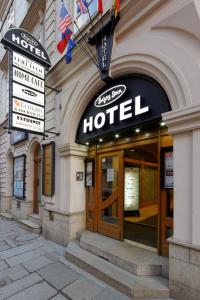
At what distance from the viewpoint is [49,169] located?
6621mm

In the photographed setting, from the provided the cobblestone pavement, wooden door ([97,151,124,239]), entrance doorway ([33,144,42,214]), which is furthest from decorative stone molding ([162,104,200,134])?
entrance doorway ([33,144,42,214])

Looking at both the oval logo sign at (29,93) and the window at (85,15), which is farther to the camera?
the oval logo sign at (29,93)

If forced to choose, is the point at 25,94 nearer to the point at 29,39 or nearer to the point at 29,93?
the point at 29,93

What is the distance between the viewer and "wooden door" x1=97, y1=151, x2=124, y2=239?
505cm

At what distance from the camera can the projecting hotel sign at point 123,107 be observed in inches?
155

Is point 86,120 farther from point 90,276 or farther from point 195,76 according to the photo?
point 90,276

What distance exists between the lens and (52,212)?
6352 mm

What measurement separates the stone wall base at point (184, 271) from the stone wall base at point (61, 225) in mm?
3067

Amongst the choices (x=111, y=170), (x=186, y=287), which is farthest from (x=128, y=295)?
(x=111, y=170)

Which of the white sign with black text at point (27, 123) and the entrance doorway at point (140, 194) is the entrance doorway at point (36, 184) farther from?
the entrance doorway at point (140, 194)

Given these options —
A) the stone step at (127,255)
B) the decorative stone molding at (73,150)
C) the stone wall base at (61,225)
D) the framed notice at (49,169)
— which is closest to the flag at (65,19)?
the decorative stone molding at (73,150)

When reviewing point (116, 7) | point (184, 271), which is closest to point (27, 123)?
point (116, 7)

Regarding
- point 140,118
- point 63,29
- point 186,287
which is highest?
point 63,29

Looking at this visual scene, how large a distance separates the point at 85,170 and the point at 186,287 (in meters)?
3.81
